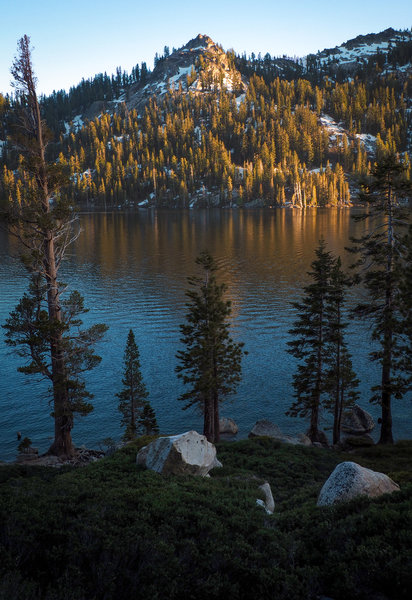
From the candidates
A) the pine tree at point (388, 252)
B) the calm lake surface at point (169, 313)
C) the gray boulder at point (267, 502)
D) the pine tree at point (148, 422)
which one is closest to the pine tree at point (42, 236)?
the pine tree at point (148, 422)

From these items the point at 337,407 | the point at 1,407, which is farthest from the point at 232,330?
the point at 1,407

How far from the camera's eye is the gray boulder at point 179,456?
17781mm

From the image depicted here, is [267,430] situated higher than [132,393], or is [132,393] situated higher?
[132,393]

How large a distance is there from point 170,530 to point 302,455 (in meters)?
16.9

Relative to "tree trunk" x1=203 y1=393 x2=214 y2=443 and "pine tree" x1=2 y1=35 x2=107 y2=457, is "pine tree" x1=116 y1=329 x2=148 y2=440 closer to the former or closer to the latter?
"tree trunk" x1=203 y1=393 x2=214 y2=443

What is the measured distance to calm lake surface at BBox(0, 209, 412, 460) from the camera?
3716cm

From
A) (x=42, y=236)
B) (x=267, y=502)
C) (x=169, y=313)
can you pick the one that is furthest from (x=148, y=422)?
(x=169, y=313)

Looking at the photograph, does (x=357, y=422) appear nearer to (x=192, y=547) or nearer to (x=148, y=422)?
(x=148, y=422)

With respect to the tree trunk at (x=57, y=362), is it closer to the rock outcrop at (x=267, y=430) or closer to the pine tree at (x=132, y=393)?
the pine tree at (x=132, y=393)

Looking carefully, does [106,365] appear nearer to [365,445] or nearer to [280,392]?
[280,392]

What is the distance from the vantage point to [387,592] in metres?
7.21

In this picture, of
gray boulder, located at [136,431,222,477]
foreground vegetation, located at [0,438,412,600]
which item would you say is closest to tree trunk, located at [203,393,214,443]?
gray boulder, located at [136,431,222,477]

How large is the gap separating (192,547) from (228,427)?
91.0 feet

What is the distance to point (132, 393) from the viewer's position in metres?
34.0
